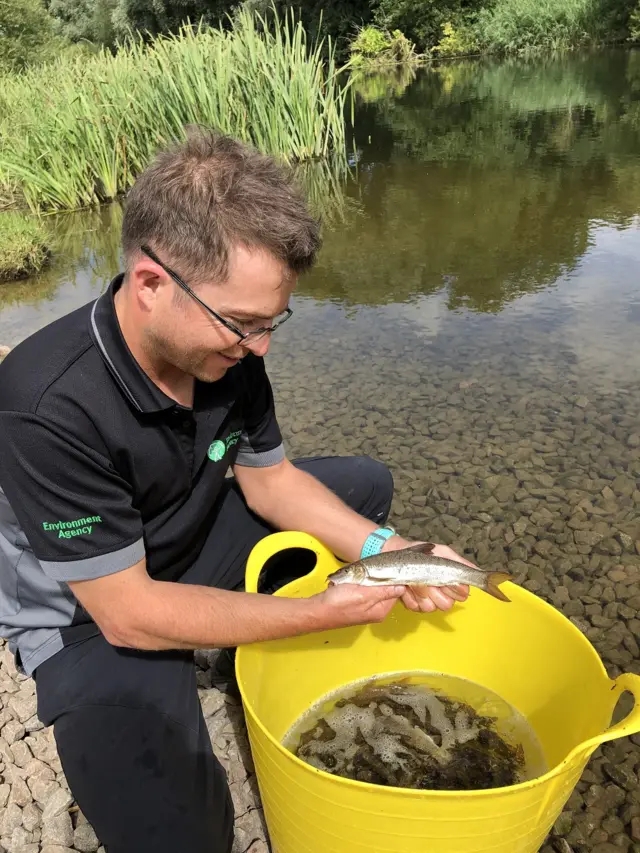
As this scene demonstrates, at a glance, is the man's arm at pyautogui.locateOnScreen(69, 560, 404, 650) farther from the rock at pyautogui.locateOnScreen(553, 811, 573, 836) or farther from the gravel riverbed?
the rock at pyautogui.locateOnScreen(553, 811, 573, 836)

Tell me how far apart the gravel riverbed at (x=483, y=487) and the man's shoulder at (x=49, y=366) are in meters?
1.49

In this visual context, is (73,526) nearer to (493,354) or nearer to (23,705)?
(23,705)

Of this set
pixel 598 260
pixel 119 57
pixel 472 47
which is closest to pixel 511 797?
pixel 598 260

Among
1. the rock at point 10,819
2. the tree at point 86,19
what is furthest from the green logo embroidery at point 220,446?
the tree at point 86,19

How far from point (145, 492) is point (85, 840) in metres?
1.20

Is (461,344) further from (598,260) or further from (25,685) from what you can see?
(25,685)

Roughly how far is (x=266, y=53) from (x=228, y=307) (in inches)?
381

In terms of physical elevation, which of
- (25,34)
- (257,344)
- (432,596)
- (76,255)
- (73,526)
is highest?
(25,34)

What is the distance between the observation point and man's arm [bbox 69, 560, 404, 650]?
185 centimetres

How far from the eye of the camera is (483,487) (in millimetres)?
3891

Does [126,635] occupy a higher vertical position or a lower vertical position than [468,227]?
higher

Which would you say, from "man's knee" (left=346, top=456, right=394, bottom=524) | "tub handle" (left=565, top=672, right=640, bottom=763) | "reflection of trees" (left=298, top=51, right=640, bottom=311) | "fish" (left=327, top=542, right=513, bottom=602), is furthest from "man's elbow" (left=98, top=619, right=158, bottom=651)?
"reflection of trees" (left=298, top=51, right=640, bottom=311)

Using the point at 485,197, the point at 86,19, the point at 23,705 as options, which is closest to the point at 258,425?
the point at 23,705

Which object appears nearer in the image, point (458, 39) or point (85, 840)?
point (85, 840)
